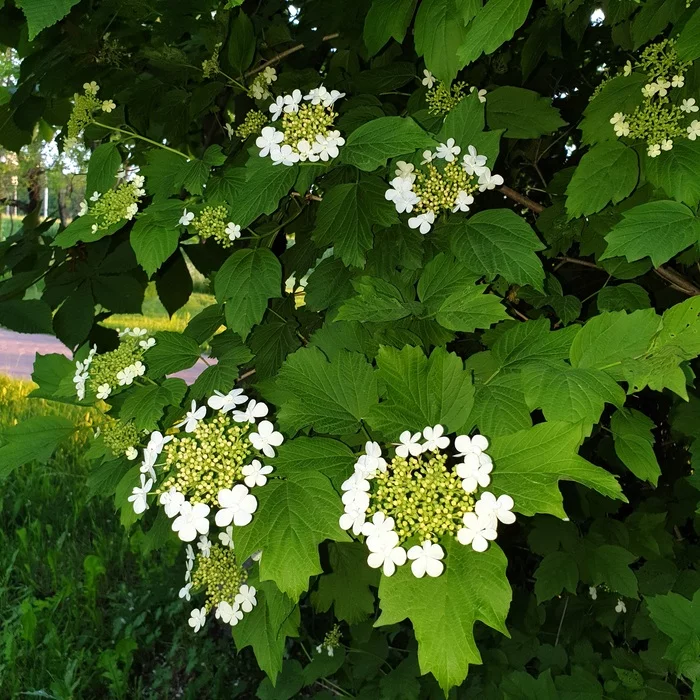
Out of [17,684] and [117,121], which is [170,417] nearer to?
[117,121]

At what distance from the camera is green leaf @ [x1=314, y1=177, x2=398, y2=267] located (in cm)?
102

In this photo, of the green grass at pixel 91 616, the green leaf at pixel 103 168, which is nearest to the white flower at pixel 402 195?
the green leaf at pixel 103 168

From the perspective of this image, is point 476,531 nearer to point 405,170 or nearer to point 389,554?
→ point 389,554

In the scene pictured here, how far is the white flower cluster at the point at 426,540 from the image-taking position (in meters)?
0.63

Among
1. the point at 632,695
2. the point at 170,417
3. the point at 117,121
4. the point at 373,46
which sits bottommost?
the point at 632,695

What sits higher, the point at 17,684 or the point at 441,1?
the point at 441,1

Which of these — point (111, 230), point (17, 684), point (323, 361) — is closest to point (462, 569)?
point (323, 361)

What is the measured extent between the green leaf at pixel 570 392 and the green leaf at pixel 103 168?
2.99 ft

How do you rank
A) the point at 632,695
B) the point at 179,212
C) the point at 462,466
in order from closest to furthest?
the point at 462,466
the point at 179,212
the point at 632,695

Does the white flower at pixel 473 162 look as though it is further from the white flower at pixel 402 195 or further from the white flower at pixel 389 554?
the white flower at pixel 389 554

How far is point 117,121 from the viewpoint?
1384mm

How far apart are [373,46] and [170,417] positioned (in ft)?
2.11

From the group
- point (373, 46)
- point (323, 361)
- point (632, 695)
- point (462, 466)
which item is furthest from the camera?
point (632, 695)

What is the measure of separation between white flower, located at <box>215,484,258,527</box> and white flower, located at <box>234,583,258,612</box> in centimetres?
34
